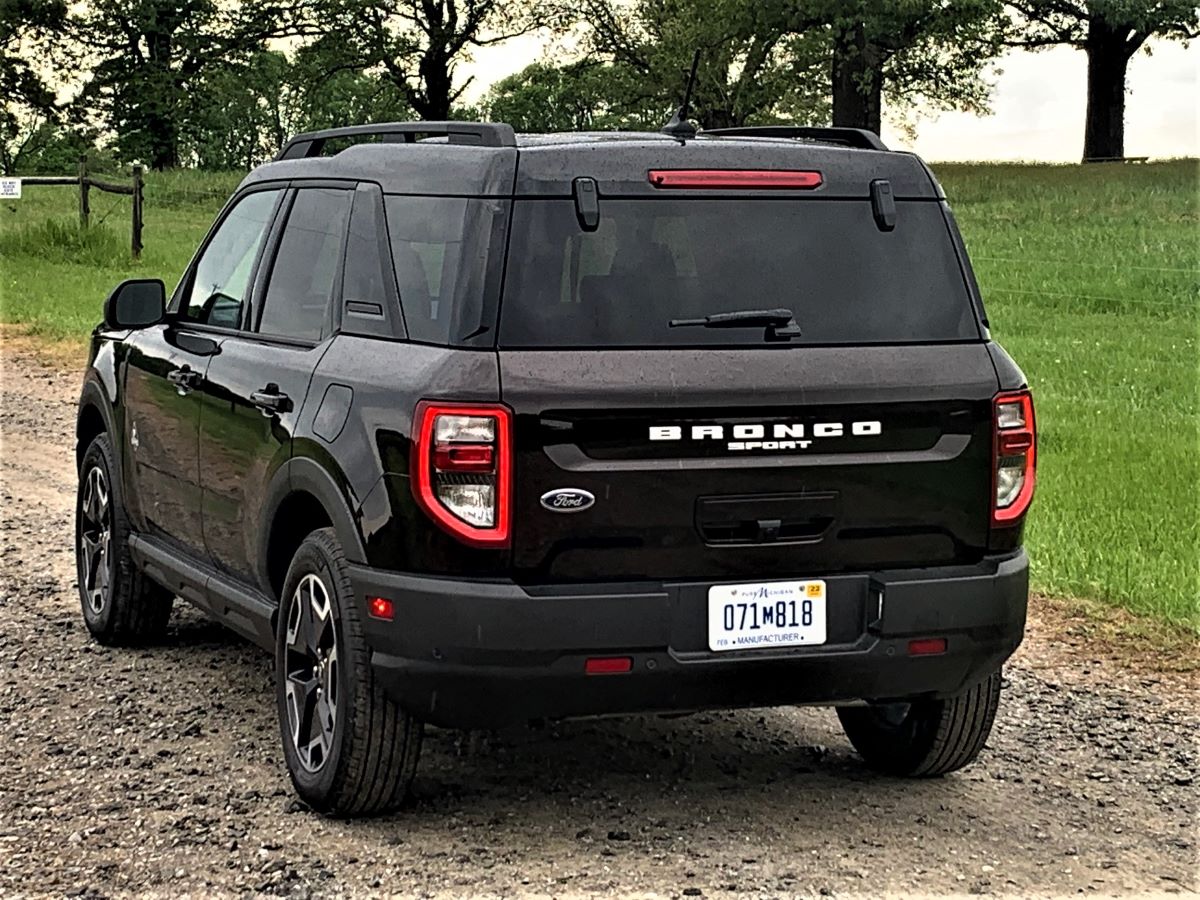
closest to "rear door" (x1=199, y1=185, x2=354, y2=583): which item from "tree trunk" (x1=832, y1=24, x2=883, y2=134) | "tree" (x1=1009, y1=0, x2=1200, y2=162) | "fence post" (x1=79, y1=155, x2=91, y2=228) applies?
"fence post" (x1=79, y1=155, x2=91, y2=228)

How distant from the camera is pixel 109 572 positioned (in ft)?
25.4

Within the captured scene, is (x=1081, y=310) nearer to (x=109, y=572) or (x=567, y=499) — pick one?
(x=109, y=572)

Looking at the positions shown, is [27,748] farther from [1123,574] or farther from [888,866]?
[1123,574]

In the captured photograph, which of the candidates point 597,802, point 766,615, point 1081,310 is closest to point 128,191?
point 1081,310

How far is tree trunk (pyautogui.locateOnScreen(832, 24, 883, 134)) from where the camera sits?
151 feet

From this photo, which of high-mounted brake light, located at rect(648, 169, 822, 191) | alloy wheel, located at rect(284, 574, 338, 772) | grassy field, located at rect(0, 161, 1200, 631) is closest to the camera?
high-mounted brake light, located at rect(648, 169, 822, 191)

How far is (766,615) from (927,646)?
47 centimetres

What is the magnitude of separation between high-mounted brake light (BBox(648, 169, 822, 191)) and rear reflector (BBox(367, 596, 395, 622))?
1.34 meters

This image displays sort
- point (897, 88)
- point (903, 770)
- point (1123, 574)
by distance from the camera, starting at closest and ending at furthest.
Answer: point (903, 770) → point (1123, 574) → point (897, 88)

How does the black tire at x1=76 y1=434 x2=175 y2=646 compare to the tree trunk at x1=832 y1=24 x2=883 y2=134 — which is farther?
the tree trunk at x1=832 y1=24 x2=883 y2=134

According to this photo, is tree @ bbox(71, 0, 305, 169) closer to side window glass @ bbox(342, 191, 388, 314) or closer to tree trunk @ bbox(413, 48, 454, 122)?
tree trunk @ bbox(413, 48, 454, 122)

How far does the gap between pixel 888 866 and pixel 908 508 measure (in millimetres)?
957

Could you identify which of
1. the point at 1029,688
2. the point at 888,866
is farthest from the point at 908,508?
the point at 1029,688

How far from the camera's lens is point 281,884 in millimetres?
4973
